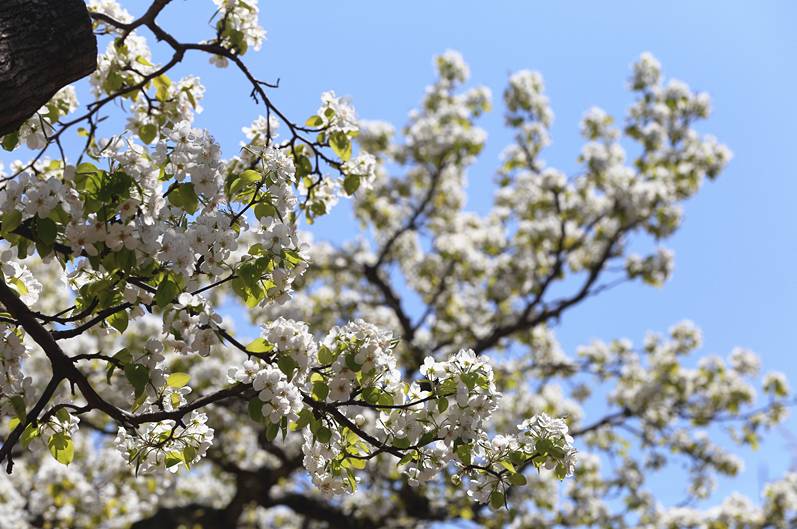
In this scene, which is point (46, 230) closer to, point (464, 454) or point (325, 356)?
point (325, 356)

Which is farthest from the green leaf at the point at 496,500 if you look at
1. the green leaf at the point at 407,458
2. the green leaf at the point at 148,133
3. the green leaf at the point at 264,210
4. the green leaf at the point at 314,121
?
the green leaf at the point at 148,133

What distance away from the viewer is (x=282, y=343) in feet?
9.99

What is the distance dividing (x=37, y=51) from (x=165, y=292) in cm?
103

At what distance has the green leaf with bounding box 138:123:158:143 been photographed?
4383 millimetres

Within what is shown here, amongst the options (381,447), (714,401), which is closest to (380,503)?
(714,401)

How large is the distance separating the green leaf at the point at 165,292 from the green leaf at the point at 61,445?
0.90 m

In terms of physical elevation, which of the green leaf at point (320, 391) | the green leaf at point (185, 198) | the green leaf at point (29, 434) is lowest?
the green leaf at point (29, 434)

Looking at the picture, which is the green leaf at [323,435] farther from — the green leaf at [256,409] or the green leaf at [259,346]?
the green leaf at [259,346]

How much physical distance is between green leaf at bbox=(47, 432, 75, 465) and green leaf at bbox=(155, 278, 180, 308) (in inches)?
35.3

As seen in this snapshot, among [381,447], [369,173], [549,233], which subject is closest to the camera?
[381,447]

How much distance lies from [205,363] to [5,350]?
24.4 ft

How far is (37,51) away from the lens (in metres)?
2.92

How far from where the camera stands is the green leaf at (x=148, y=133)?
4383 millimetres

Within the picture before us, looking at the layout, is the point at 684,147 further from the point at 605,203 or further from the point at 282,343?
the point at 282,343
